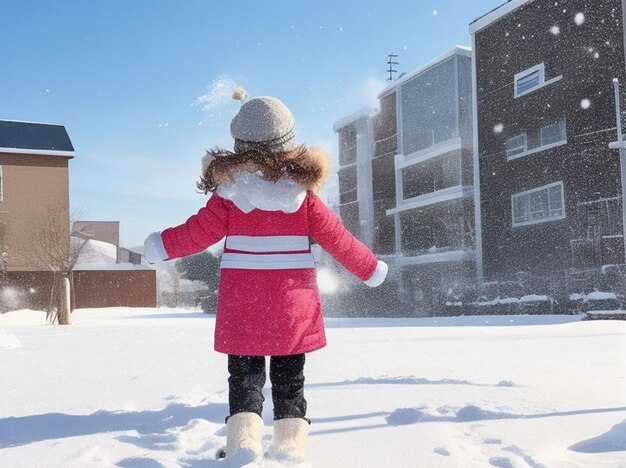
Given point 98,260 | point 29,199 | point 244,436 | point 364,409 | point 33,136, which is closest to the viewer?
point 244,436

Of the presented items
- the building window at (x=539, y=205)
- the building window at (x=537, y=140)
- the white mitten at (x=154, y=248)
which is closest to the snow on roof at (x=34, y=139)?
the building window at (x=537, y=140)

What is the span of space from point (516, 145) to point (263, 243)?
19.2 meters

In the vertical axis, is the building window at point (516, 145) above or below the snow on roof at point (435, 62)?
below

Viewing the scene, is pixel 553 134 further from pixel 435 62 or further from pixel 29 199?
pixel 29 199

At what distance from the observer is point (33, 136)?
2444 cm

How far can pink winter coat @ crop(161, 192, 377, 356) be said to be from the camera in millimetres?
2676

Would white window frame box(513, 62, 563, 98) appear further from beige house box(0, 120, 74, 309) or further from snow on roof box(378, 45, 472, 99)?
beige house box(0, 120, 74, 309)

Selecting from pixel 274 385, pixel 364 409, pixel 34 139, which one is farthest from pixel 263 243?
pixel 34 139

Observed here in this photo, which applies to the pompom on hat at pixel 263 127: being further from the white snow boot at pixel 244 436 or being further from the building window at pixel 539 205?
the building window at pixel 539 205

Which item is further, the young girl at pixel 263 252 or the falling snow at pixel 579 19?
the falling snow at pixel 579 19

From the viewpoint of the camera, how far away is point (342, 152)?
97.3 feet

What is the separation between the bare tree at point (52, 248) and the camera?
18.8 m

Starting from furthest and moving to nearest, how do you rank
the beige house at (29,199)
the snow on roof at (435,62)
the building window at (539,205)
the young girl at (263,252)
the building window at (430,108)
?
the building window at (430,108) → the beige house at (29,199) → the snow on roof at (435,62) → the building window at (539,205) → the young girl at (263,252)

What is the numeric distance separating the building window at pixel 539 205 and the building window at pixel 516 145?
1.55 metres
